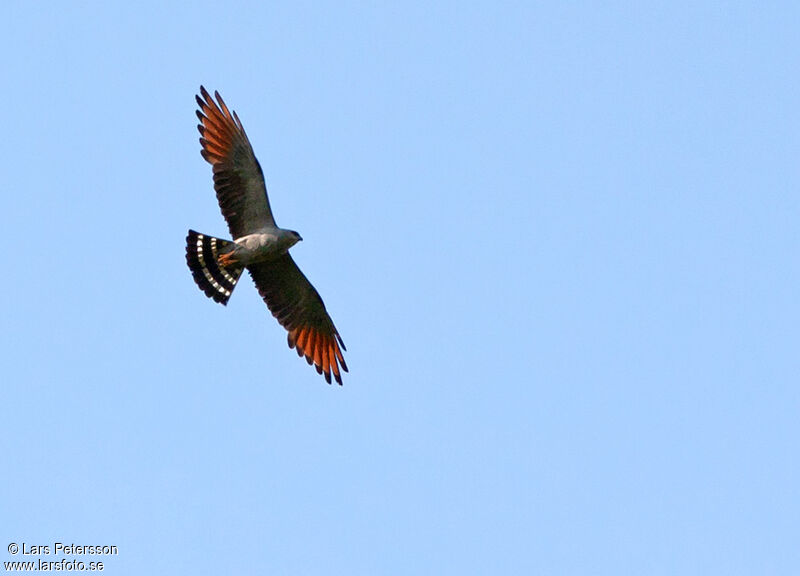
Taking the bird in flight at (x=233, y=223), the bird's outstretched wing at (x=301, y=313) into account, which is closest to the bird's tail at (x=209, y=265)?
the bird in flight at (x=233, y=223)

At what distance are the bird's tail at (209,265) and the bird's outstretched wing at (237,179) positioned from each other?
400mm

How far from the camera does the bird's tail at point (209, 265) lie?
19.5 m

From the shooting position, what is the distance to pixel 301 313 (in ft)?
68.3

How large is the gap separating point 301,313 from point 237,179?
2.90m

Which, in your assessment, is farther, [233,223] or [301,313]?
[301,313]

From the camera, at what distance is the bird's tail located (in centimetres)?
1945

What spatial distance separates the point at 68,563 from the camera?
670 inches

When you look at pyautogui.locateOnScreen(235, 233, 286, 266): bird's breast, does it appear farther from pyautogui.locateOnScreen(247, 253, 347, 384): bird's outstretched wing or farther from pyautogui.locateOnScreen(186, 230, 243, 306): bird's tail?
pyautogui.locateOnScreen(247, 253, 347, 384): bird's outstretched wing

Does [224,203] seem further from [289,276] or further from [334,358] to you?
[334,358]

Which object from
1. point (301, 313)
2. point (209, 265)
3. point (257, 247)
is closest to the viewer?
point (257, 247)

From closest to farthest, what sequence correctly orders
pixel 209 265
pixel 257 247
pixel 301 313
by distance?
pixel 257 247 < pixel 209 265 < pixel 301 313

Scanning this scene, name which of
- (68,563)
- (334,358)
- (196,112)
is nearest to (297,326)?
(334,358)

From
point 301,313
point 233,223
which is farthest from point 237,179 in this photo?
point 301,313

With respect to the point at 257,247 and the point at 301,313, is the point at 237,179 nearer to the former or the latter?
the point at 257,247
